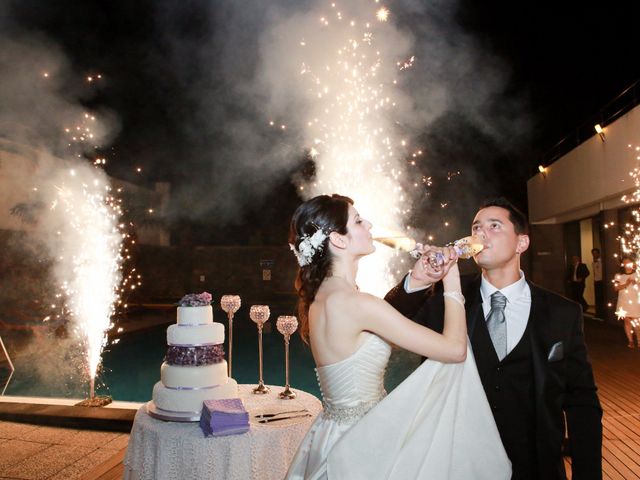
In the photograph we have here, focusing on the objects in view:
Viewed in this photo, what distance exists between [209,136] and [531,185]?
1346 centimetres

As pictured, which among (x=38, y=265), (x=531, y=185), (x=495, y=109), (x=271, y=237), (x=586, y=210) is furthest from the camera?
(x=271, y=237)

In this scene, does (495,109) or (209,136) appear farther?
(209,136)

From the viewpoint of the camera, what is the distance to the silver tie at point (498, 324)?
188cm

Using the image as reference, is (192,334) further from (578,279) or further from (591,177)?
(578,279)

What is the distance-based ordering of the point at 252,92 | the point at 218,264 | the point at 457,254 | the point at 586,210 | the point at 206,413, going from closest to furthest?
→ 1. the point at 457,254
2. the point at 206,413
3. the point at 252,92
4. the point at 586,210
5. the point at 218,264

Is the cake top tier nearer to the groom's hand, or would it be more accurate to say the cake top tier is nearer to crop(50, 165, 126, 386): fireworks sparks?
the groom's hand

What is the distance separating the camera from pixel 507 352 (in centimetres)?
187

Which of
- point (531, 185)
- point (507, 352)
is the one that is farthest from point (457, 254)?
point (531, 185)

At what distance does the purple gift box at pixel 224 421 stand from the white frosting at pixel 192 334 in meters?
0.42

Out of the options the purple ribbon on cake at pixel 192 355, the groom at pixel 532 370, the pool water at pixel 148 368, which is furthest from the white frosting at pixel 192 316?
the pool water at pixel 148 368

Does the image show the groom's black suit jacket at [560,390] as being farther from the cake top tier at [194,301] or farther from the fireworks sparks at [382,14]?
the fireworks sparks at [382,14]

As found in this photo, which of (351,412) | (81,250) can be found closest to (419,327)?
(351,412)

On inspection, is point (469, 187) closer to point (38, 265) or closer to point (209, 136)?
point (209, 136)

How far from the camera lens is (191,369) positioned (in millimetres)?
2621
